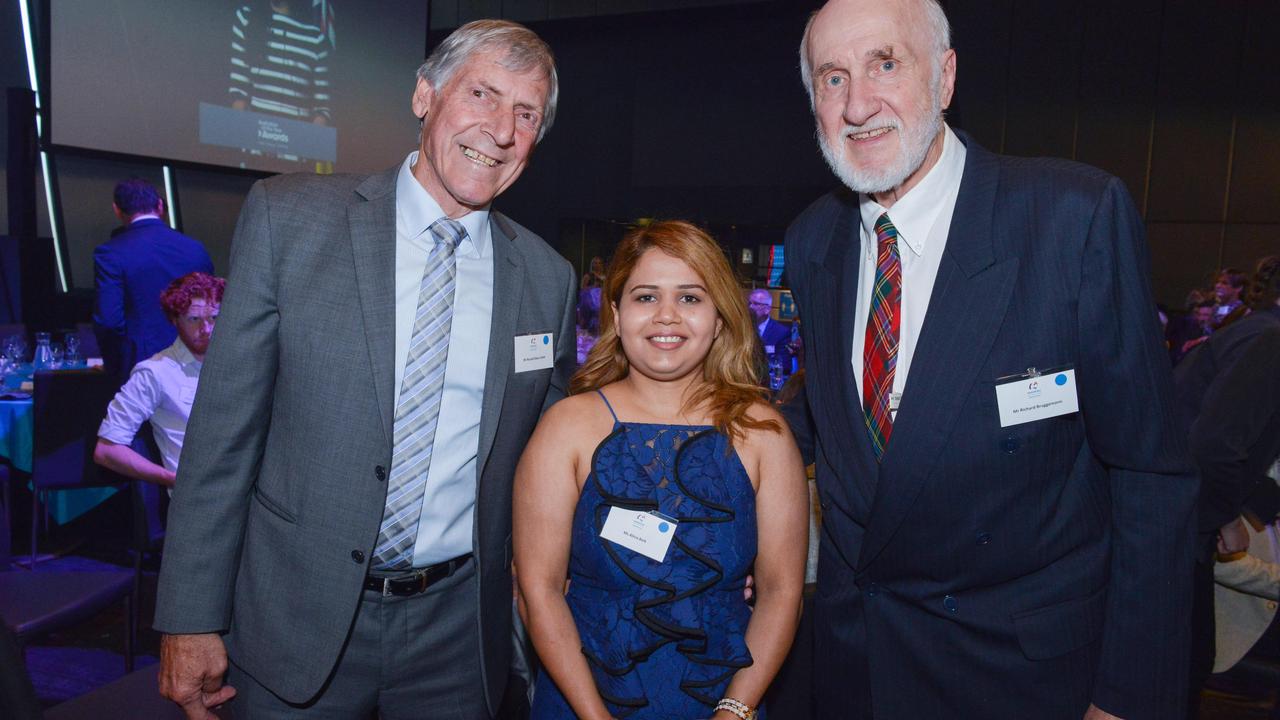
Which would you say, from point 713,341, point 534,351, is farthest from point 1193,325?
point 534,351

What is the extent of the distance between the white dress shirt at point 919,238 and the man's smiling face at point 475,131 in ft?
2.59

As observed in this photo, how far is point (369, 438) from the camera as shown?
1626 mm

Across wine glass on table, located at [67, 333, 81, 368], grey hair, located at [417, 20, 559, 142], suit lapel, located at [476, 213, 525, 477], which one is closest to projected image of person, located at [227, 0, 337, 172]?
wine glass on table, located at [67, 333, 81, 368]

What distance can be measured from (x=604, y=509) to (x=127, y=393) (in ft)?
8.98

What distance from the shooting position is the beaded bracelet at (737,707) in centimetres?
172

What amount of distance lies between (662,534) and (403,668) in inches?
23.4

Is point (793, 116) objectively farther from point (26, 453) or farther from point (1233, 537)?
point (26, 453)

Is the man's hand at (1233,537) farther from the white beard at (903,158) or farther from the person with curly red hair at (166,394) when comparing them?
the person with curly red hair at (166,394)

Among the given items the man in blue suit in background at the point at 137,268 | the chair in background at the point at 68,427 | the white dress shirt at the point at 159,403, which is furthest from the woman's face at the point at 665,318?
the man in blue suit in background at the point at 137,268

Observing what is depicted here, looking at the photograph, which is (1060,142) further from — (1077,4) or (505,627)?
(505,627)

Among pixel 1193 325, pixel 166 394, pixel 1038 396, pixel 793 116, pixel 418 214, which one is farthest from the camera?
pixel 793 116

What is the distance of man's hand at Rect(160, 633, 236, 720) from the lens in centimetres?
161

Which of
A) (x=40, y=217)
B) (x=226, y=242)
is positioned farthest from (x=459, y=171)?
(x=226, y=242)

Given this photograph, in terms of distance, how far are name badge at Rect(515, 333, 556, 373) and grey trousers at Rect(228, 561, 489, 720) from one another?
1.46 feet
